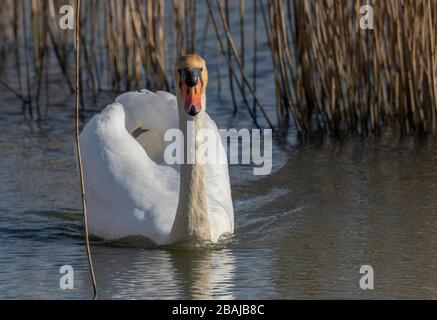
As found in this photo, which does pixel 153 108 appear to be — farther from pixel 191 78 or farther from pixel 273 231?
pixel 273 231

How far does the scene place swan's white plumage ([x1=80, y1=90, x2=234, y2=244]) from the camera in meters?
7.52

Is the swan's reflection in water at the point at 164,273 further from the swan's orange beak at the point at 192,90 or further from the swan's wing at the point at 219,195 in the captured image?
the swan's orange beak at the point at 192,90

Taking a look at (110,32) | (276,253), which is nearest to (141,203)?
(276,253)

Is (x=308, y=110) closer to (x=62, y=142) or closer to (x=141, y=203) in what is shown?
(x=62, y=142)

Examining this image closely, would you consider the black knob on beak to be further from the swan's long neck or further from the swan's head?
the swan's long neck

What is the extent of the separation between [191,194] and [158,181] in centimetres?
45

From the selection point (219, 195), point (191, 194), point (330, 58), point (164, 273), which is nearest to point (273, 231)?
point (219, 195)

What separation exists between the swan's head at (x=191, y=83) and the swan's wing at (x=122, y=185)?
54 centimetres

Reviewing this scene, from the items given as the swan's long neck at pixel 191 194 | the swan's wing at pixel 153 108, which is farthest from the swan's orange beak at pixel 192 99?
the swan's wing at pixel 153 108

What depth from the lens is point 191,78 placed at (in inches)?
287

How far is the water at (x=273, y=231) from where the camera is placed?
21.8 ft

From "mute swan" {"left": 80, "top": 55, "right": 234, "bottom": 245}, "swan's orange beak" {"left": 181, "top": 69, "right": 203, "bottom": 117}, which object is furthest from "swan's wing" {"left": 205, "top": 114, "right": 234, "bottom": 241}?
"swan's orange beak" {"left": 181, "top": 69, "right": 203, "bottom": 117}

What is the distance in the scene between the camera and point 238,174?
9594 millimetres
